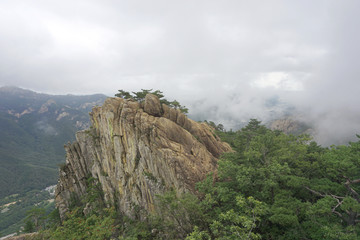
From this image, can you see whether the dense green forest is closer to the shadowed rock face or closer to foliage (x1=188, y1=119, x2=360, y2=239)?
foliage (x1=188, y1=119, x2=360, y2=239)

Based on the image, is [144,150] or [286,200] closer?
[286,200]

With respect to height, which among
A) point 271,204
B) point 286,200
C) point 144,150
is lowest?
point 271,204

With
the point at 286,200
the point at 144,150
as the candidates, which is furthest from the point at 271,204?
the point at 144,150

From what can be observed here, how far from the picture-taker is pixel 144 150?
36688 millimetres

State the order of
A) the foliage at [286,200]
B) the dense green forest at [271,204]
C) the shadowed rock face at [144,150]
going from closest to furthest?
the foliage at [286,200], the dense green forest at [271,204], the shadowed rock face at [144,150]

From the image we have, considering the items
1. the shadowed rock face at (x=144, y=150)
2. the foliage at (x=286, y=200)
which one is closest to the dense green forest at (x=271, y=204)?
the foliage at (x=286, y=200)

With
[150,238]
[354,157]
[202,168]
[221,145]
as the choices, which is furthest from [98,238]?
[354,157]

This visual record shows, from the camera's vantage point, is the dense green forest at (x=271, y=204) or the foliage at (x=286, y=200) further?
the dense green forest at (x=271, y=204)

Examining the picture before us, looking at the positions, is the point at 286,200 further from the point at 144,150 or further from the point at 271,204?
the point at 144,150

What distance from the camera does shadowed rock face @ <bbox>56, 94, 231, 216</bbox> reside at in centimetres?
3253

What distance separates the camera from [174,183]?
31.0 metres

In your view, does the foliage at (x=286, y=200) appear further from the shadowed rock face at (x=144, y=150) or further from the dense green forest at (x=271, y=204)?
the shadowed rock face at (x=144, y=150)

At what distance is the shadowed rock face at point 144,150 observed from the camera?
32.5m

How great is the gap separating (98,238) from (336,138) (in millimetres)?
255852
